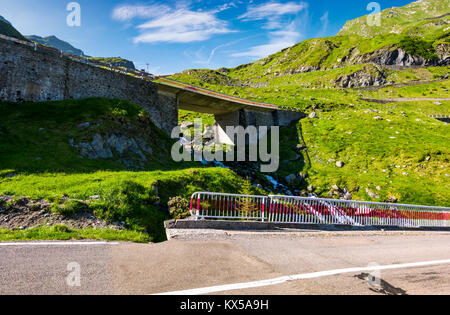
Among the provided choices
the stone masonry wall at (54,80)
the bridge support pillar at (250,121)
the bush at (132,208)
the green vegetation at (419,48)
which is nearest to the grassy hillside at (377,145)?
the bridge support pillar at (250,121)

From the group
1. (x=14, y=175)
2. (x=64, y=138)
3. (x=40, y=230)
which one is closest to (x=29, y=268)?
(x=40, y=230)

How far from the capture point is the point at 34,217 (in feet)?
29.4

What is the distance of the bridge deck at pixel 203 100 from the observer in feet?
97.7

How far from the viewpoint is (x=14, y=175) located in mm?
12039

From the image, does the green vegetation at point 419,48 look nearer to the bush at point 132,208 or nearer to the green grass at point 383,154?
the green grass at point 383,154

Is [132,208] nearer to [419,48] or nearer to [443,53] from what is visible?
[419,48]

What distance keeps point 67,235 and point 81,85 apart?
19437 millimetres

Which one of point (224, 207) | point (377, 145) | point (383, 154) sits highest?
point (377, 145)

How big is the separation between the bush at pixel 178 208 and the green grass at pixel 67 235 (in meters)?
2.56

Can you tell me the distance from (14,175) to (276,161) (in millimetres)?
26991

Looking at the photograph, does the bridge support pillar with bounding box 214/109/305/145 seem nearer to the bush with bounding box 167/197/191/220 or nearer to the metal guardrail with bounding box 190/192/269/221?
the metal guardrail with bounding box 190/192/269/221

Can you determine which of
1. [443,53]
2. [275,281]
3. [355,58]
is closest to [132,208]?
[275,281]

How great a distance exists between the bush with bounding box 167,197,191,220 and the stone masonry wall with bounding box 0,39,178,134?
16665 millimetres
